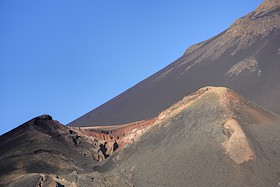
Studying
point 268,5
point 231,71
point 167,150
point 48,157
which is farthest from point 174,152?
point 268,5

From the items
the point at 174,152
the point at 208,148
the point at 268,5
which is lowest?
the point at 208,148

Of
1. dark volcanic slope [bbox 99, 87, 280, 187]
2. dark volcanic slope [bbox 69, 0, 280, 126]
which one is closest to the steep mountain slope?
dark volcanic slope [bbox 99, 87, 280, 187]

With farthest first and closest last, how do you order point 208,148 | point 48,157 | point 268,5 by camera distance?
point 268,5
point 48,157
point 208,148

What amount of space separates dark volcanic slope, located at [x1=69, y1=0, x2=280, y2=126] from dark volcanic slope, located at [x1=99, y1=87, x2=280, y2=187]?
23.9 meters

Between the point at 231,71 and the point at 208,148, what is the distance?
44700 millimetres

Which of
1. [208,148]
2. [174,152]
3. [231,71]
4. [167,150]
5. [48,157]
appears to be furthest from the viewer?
[231,71]

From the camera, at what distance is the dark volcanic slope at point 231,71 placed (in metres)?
56.9

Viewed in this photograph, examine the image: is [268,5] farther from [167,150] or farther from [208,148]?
[208,148]

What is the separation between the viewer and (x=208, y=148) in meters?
20.7

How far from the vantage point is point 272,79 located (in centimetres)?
5547

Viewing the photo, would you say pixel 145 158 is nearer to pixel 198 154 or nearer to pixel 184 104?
pixel 198 154

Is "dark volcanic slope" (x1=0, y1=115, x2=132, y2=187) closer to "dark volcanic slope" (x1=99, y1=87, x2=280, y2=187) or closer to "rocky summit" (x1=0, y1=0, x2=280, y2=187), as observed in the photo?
"rocky summit" (x1=0, y1=0, x2=280, y2=187)

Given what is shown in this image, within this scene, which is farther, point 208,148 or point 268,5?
point 268,5

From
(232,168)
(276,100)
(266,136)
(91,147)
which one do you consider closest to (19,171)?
(91,147)
